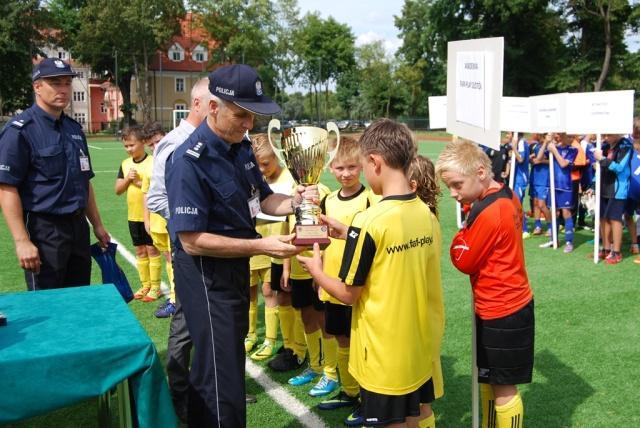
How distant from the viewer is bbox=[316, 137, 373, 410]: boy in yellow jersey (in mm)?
3961

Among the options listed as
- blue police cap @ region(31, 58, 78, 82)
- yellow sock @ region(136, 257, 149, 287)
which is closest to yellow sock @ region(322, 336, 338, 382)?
blue police cap @ region(31, 58, 78, 82)

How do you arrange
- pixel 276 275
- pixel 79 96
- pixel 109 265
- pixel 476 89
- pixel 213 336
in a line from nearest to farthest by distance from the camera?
1. pixel 213 336
2. pixel 476 89
3. pixel 109 265
4. pixel 276 275
5. pixel 79 96

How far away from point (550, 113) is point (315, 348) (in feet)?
20.7

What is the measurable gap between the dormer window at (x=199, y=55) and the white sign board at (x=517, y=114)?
74.8m

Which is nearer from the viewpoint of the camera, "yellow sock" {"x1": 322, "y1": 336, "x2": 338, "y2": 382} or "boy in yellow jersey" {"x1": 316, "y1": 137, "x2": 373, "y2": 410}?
"boy in yellow jersey" {"x1": 316, "y1": 137, "x2": 373, "y2": 410}

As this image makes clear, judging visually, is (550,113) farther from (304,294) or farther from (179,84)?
(179,84)

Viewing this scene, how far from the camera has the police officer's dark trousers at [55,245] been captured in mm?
4035

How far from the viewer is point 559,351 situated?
526 centimetres

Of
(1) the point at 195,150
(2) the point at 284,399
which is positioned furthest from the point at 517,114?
(1) the point at 195,150

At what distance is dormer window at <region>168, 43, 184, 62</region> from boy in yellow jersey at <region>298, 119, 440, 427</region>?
3202 inches

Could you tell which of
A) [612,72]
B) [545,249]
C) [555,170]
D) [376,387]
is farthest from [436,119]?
[612,72]

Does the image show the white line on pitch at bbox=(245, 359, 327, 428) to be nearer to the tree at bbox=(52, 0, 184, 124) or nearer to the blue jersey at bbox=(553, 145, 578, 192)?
the blue jersey at bbox=(553, 145, 578, 192)

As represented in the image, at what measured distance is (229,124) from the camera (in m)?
2.87

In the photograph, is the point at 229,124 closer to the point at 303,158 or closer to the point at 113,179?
the point at 303,158
